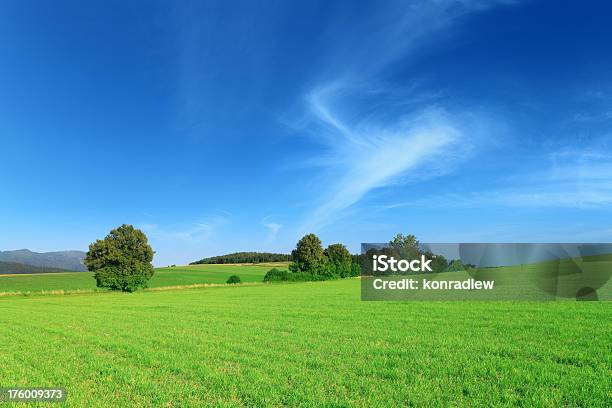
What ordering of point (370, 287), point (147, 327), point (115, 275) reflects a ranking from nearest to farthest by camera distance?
point (147, 327)
point (370, 287)
point (115, 275)

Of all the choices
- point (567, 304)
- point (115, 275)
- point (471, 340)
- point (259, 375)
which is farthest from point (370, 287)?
point (115, 275)

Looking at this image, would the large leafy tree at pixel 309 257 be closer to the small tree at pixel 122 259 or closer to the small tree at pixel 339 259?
the small tree at pixel 339 259

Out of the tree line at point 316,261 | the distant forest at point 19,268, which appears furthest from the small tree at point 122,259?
the distant forest at point 19,268

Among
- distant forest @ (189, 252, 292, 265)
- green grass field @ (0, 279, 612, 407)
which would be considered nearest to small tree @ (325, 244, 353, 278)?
distant forest @ (189, 252, 292, 265)

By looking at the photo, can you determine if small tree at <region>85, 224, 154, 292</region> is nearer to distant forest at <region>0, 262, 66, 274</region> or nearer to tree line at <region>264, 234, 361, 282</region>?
tree line at <region>264, 234, 361, 282</region>

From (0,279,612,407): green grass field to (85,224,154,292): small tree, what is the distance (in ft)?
162

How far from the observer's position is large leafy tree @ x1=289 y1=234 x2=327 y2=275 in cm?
10050

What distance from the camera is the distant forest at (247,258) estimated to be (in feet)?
566

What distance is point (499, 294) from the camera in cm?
3025

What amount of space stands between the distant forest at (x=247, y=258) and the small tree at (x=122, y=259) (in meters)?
102

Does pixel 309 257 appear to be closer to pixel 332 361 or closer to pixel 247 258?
pixel 247 258

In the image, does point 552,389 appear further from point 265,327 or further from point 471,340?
point 265,327

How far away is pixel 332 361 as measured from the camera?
11.0 metres

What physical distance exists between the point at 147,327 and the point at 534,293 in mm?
25865
